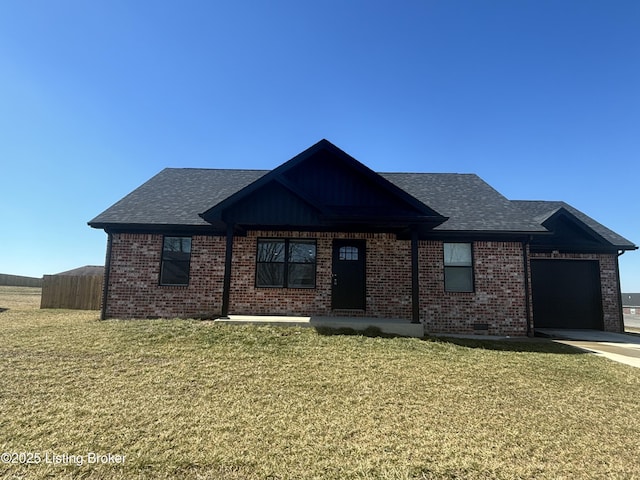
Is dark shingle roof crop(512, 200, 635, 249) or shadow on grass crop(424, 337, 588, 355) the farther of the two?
dark shingle roof crop(512, 200, 635, 249)

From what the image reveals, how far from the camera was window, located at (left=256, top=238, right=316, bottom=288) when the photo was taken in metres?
11.2

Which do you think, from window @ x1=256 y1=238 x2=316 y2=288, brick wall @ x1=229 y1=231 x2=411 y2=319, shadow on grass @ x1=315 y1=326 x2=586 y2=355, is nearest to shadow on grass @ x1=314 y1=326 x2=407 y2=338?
shadow on grass @ x1=315 y1=326 x2=586 y2=355

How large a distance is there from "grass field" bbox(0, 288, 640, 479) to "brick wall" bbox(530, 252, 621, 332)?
247 inches

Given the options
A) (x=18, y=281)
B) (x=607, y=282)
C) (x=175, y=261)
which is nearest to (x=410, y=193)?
(x=607, y=282)

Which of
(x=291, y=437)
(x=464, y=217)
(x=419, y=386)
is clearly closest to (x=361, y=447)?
(x=291, y=437)

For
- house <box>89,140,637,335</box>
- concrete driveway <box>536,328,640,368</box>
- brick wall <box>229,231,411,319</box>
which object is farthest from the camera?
brick wall <box>229,231,411,319</box>

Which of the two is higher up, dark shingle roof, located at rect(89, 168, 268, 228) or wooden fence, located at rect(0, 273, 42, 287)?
dark shingle roof, located at rect(89, 168, 268, 228)

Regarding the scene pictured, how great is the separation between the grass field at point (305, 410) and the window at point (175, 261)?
3509 mm

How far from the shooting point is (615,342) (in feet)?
34.0

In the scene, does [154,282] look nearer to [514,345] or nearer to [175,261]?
[175,261]

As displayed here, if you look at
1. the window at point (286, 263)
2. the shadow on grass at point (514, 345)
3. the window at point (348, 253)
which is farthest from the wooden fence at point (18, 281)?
the shadow on grass at point (514, 345)

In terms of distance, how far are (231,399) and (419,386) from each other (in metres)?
2.94

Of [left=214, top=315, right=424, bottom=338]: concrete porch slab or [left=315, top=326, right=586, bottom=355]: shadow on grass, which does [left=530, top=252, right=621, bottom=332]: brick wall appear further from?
[left=214, top=315, right=424, bottom=338]: concrete porch slab

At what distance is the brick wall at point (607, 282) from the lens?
12.6 metres
